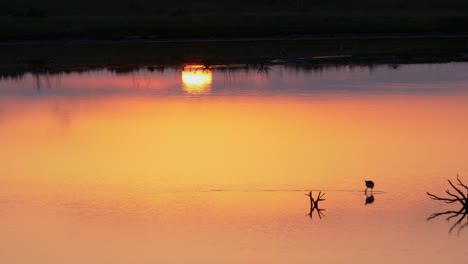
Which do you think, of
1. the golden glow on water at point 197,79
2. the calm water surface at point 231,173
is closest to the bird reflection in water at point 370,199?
the calm water surface at point 231,173

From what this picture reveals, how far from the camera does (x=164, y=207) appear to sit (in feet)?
40.0

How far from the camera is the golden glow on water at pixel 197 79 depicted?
83.3 ft

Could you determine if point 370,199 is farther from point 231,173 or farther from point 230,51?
point 230,51

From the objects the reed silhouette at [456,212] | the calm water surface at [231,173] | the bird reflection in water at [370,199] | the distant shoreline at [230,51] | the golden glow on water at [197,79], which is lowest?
the distant shoreline at [230,51]

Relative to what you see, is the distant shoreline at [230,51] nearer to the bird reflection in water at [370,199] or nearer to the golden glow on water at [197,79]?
the golden glow on water at [197,79]

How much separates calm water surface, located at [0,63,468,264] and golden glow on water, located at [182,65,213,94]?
0.42m

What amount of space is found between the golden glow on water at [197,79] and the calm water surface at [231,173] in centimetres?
42

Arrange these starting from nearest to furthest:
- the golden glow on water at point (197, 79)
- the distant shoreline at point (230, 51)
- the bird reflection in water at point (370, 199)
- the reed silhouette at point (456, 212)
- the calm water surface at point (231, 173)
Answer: the calm water surface at point (231, 173)
the reed silhouette at point (456, 212)
the bird reflection in water at point (370, 199)
the golden glow on water at point (197, 79)
the distant shoreline at point (230, 51)

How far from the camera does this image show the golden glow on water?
2539 cm

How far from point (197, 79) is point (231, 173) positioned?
14197 millimetres

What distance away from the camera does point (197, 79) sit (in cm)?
2811

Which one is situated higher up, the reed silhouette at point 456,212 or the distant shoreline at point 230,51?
the reed silhouette at point 456,212

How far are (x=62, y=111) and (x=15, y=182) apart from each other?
746 cm

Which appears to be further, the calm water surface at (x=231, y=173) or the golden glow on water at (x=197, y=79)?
the golden glow on water at (x=197, y=79)
